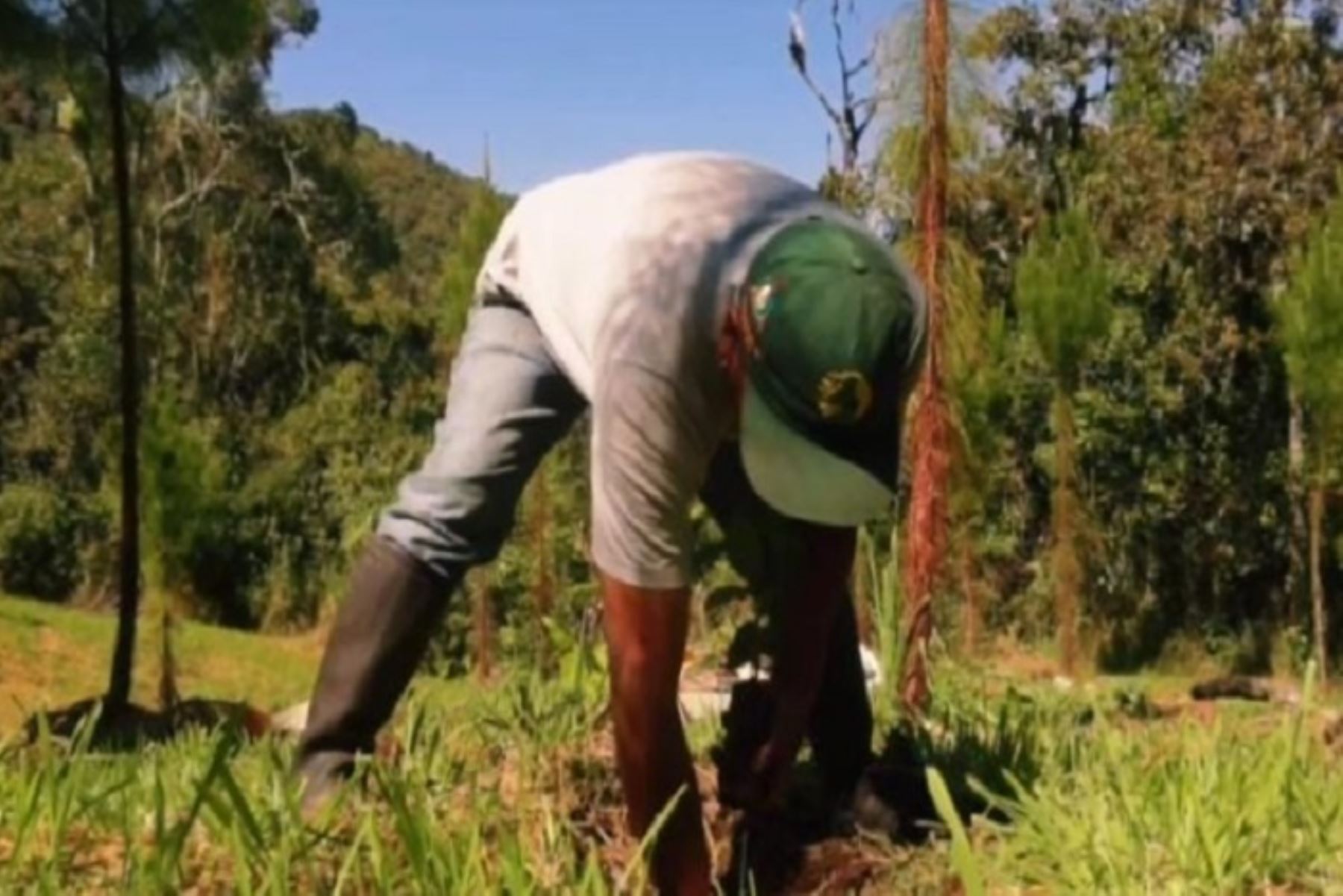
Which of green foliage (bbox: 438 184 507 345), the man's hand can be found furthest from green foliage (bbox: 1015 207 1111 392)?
the man's hand

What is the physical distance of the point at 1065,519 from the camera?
1477 cm

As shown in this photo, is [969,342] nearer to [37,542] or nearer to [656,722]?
[656,722]

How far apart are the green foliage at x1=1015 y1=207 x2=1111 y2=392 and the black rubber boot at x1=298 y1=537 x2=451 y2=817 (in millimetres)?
13544

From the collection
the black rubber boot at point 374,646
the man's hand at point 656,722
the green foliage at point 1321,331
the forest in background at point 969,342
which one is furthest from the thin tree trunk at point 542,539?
the man's hand at point 656,722

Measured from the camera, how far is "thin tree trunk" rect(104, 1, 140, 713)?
13.0 meters

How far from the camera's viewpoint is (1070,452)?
581 inches

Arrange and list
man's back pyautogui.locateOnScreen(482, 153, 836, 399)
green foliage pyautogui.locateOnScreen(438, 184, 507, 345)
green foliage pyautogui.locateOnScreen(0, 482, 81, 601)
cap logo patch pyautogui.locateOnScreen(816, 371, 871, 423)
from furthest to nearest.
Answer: green foliage pyautogui.locateOnScreen(0, 482, 81, 601) < green foliage pyautogui.locateOnScreen(438, 184, 507, 345) < man's back pyautogui.locateOnScreen(482, 153, 836, 399) < cap logo patch pyautogui.locateOnScreen(816, 371, 871, 423)

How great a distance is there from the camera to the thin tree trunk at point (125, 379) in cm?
1299

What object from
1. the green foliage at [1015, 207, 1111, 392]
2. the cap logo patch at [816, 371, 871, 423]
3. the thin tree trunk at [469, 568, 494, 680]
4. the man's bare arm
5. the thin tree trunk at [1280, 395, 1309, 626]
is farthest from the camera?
the thin tree trunk at [1280, 395, 1309, 626]

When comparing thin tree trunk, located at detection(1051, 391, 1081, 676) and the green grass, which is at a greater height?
thin tree trunk, located at detection(1051, 391, 1081, 676)

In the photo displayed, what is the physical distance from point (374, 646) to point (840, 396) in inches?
34.0

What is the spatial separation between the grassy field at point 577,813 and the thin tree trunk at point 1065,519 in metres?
11.6

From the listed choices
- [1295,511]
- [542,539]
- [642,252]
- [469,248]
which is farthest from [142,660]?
[642,252]

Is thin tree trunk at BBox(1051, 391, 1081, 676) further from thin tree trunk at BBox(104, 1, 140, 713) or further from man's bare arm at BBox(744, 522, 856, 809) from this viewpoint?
man's bare arm at BBox(744, 522, 856, 809)
